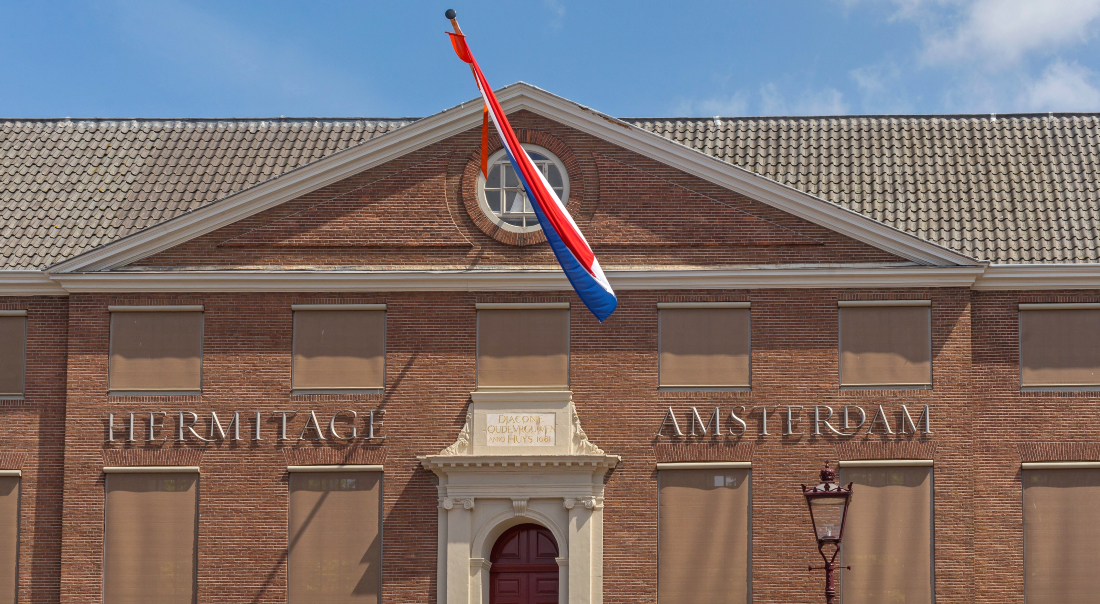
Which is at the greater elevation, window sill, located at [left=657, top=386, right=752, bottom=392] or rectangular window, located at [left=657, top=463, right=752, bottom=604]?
window sill, located at [left=657, top=386, right=752, bottom=392]

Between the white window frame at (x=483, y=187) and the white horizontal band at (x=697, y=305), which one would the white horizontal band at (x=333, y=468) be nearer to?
the white window frame at (x=483, y=187)

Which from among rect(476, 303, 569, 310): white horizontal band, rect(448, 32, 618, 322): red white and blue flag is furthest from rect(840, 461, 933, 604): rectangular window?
rect(476, 303, 569, 310): white horizontal band

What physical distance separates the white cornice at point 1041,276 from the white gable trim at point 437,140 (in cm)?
160

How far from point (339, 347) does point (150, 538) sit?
471 centimetres

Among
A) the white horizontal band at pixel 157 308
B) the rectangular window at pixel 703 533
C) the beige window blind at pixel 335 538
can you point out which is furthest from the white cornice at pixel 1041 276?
the white horizontal band at pixel 157 308

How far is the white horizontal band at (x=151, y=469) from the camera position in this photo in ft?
76.0

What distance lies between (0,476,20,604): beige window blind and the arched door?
8.55 meters

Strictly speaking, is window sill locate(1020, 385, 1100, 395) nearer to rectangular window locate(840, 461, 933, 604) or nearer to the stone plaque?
rectangular window locate(840, 461, 933, 604)

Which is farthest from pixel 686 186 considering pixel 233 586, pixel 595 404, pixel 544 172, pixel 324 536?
pixel 233 586

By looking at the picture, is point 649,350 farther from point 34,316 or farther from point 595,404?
point 34,316

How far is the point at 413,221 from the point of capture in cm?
2369

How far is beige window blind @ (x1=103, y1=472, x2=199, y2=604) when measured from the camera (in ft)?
75.6

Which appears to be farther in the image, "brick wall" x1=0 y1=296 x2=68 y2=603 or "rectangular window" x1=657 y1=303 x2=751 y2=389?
"brick wall" x1=0 y1=296 x2=68 y2=603

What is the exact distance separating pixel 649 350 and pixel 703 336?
100 cm
